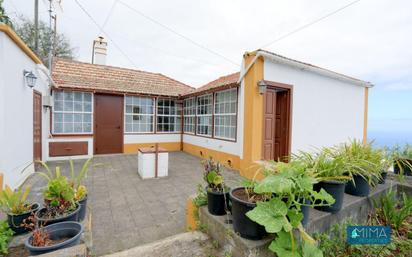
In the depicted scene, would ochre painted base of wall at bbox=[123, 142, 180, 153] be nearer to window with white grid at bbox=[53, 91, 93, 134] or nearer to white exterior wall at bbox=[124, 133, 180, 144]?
white exterior wall at bbox=[124, 133, 180, 144]

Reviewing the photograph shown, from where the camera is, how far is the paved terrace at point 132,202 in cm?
263

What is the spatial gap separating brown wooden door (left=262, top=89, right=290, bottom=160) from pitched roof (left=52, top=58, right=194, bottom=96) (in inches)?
198

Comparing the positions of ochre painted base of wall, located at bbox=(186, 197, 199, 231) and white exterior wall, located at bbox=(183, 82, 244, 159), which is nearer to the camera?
ochre painted base of wall, located at bbox=(186, 197, 199, 231)

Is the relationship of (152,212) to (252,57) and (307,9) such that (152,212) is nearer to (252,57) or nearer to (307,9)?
(252,57)

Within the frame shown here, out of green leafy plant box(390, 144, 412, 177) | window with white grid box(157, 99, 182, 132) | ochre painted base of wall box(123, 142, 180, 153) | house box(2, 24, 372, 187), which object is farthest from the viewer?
window with white grid box(157, 99, 182, 132)

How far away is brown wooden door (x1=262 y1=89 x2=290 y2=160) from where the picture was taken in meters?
5.41

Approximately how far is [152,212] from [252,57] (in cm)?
439

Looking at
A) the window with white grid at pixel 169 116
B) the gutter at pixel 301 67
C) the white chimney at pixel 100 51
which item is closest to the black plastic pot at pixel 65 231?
the gutter at pixel 301 67

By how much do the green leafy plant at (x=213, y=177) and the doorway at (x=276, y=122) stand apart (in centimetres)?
362

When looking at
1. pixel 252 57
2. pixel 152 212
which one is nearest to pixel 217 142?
pixel 252 57

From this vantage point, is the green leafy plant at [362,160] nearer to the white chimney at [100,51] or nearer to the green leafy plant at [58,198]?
the green leafy plant at [58,198]

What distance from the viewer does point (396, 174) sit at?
3258mm

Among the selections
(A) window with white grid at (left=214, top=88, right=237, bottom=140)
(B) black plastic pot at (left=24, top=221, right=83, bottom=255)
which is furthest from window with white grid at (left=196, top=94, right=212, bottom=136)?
(B) black plastic pot at (left=24, top=221, right=83, bottom=255)

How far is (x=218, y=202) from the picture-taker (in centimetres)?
177
